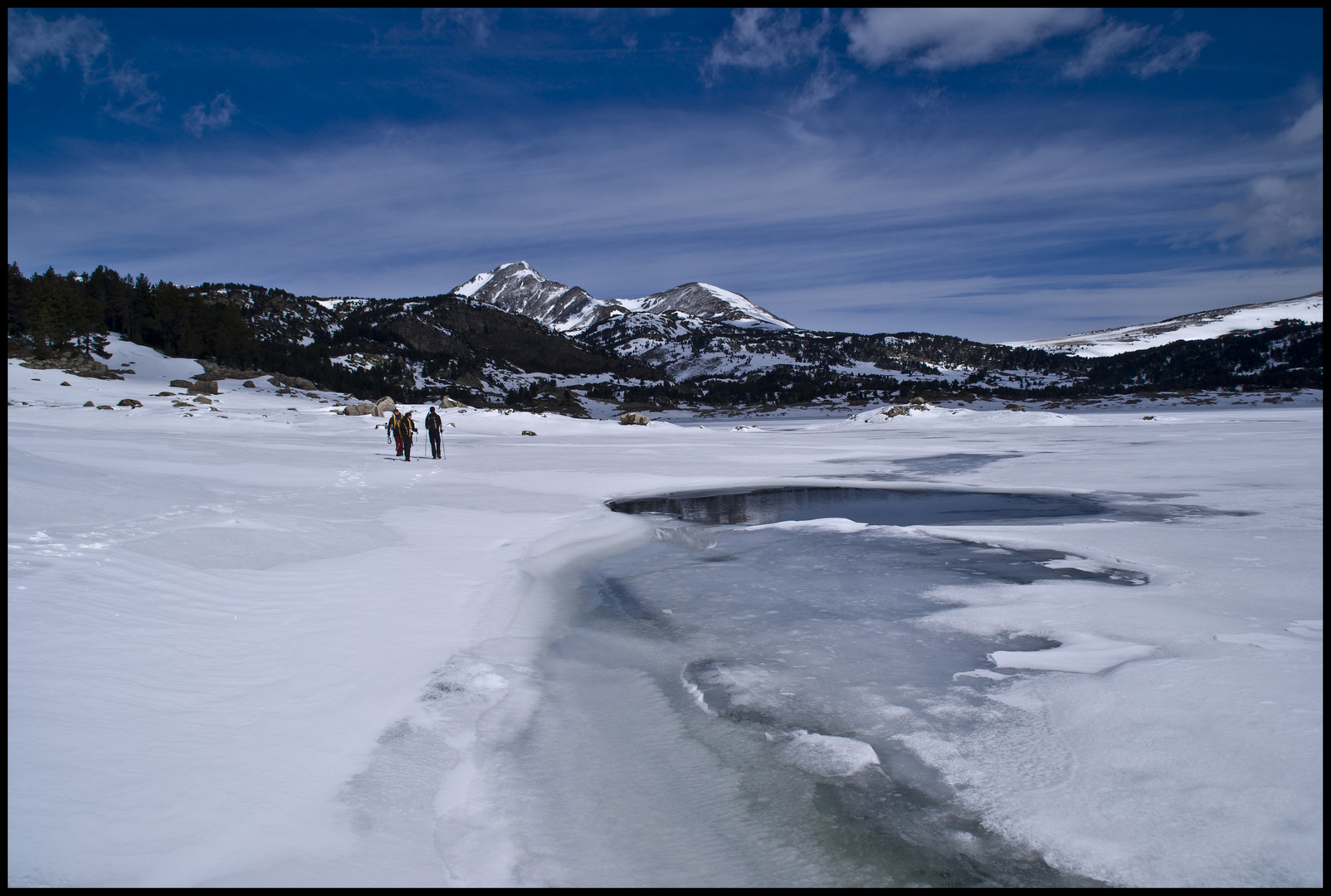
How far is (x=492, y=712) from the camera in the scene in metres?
4.87

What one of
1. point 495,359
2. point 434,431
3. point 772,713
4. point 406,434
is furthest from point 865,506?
point 495,359

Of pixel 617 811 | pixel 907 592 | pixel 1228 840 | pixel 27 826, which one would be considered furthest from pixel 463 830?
pixel 907 592

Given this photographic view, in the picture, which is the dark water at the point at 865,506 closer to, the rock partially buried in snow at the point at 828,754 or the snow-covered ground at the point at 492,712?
the snow-covered ground at the point at 492,712

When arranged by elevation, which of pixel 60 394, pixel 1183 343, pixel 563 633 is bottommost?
pixel 563 633

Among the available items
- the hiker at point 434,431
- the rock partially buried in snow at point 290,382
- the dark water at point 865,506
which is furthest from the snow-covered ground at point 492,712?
the rock partially buried in snow at point 290,382

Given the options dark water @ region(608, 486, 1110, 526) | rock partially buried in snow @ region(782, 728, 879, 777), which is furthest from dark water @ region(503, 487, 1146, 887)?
dark water @ region(608, 486, 1110, 526)

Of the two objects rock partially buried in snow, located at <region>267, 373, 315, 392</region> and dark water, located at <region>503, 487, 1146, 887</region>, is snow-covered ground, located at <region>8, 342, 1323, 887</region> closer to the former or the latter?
dark water, located at <region>503, 487, 1146, 887</region>

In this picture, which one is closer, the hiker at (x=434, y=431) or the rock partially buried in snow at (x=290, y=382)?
the hiker at (x=434, y=431)

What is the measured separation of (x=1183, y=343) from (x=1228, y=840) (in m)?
212

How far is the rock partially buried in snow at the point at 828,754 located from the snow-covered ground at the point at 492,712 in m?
0.02

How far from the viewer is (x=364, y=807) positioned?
3.58m

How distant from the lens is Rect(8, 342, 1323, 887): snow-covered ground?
3217 mm

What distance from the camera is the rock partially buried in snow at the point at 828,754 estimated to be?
13.6 ft

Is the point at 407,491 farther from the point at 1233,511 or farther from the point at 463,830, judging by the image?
the point at 1233,511
